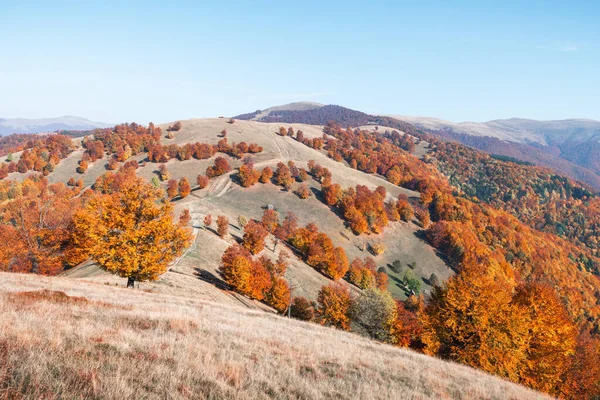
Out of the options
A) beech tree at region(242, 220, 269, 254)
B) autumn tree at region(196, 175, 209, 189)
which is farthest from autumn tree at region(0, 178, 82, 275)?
autumn tree at region(196, 175, 209, 189)

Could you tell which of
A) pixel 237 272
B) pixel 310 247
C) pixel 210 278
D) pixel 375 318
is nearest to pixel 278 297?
pixel 237 272

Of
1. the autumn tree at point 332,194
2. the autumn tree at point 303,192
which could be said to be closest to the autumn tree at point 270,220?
the autumn tree at point 303,192

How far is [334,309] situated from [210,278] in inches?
1132

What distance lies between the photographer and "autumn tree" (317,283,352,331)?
224 feet

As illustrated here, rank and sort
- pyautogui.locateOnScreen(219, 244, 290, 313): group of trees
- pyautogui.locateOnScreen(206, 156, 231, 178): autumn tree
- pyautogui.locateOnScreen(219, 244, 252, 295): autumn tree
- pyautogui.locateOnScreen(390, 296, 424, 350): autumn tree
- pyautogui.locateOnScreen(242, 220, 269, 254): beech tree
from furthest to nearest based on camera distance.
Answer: pyautogui.locateOnScreen(206, 156, 231, 178): autumn tree, pyautogui.locateOnScreen(242, 220, 269, 254): beech tree, pyautogui.locateOnScreen(390, 296, 424, 350): autumn tree, pyautogui.locateOnScreen(219, 244, 290, 313): group of trees, pyautogui.locateOnScreen(219, 244, 252, 295): autumn tree

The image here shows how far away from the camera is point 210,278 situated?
5672 cm

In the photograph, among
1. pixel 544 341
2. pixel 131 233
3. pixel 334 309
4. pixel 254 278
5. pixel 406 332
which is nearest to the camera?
pixel 131 233

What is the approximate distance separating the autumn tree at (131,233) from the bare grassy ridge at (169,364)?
12791 millimetres

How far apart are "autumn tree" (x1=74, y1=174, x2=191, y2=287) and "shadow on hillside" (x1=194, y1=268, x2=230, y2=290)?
2427cm

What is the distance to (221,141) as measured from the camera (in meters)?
179

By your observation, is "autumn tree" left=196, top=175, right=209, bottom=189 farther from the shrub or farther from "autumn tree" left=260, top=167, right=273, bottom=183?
the shrub

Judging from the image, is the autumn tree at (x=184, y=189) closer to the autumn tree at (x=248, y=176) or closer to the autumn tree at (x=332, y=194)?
the autumn tree at (x=248, y=176)

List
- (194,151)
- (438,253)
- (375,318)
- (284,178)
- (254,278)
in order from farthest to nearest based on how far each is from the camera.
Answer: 1. (194,151)
2. (284,178)
3. (438,253)
4. (254,278)
5. (375,318)

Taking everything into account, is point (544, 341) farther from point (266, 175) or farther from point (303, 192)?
point (266, 175)
